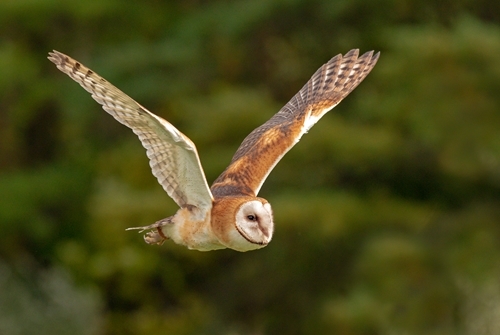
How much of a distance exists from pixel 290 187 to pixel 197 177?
1120 cm

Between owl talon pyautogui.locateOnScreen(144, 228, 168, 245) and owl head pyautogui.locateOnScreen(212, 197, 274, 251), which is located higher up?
owl head pyautogui.locateOnScreen(212, 197, 274, 251)

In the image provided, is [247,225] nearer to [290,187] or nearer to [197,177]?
[197,177]

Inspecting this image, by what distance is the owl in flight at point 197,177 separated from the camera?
5.87 metres

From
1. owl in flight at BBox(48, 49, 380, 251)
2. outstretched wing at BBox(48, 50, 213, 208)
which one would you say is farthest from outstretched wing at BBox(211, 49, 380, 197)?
outstretched wing at BBox(48, 50, 213, 208)

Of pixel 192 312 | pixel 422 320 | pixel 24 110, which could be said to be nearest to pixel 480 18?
pixel 422 320

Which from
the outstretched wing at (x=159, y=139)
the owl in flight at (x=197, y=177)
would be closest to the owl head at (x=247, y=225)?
the owl in flight at (x=197, y=177)

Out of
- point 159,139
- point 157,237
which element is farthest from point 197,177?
point 157,237

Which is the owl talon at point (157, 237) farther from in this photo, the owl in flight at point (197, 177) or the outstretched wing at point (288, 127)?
the outstretched wing at point (288, 127)

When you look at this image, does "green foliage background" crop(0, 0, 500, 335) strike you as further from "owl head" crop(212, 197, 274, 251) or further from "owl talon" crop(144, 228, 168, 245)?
"owl head" crop(212, 197, 274, 251)

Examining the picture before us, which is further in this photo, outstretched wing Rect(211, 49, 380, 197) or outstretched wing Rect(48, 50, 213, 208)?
outstretched wing Rect(211, 49, 380, 197)

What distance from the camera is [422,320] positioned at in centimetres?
1599

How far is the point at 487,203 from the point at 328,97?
10.1 meters

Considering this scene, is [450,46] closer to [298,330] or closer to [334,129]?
[334,129]

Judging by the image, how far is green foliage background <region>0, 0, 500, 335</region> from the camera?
52.9 feet
